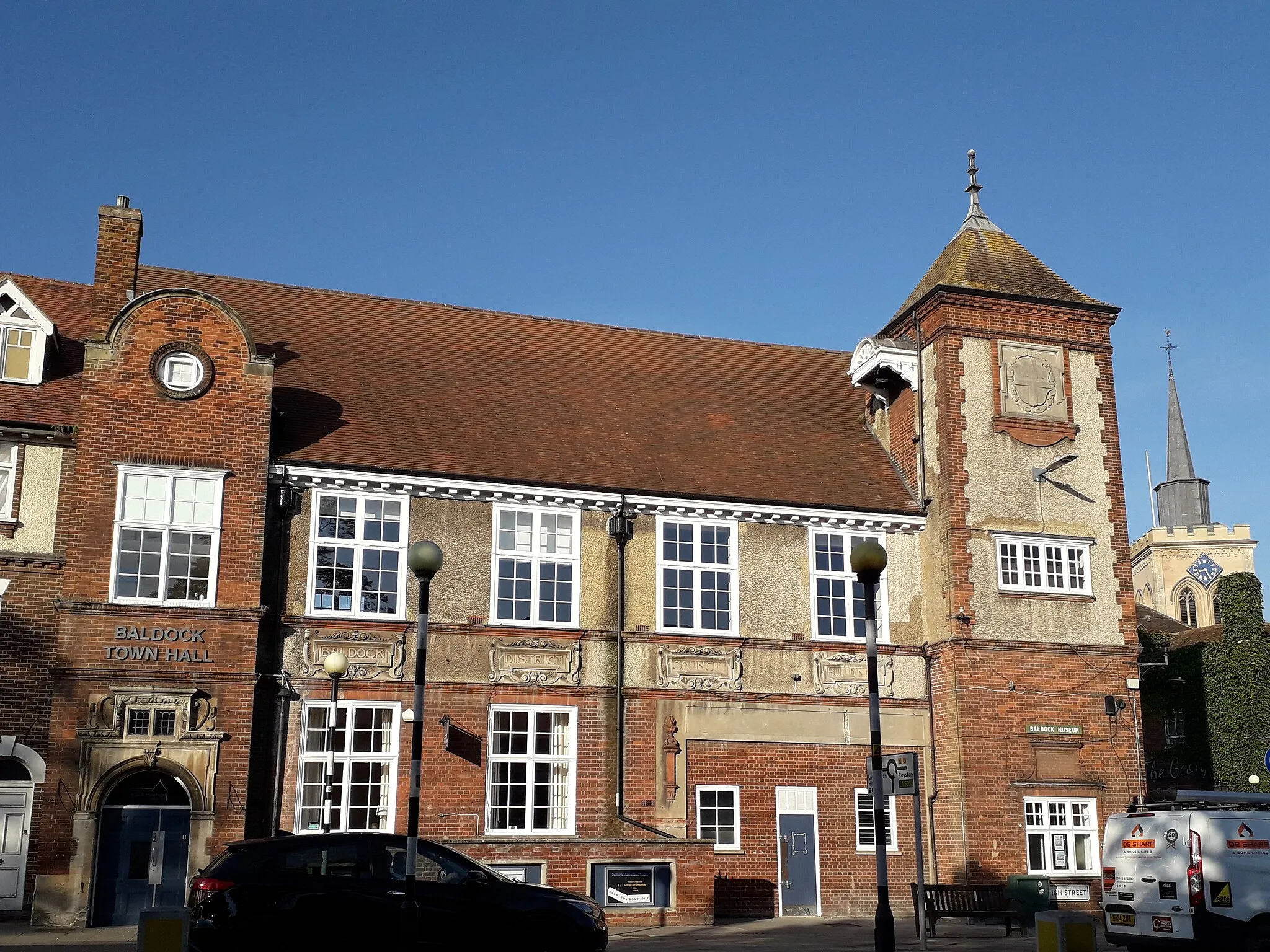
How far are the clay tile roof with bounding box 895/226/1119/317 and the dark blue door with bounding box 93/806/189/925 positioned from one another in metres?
17.1

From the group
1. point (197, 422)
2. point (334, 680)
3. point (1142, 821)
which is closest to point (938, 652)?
point (1142, 821)

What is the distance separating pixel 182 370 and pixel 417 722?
35.7 ft

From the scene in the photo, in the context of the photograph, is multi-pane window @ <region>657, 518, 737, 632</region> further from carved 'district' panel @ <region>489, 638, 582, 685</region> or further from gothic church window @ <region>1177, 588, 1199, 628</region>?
gothic church window @ <region>1177, 588, 1199, 628</region>

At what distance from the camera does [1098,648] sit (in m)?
24.5

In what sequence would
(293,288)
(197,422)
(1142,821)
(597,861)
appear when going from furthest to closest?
(293,288)
(197,422)
(597,861)
(1142,821)

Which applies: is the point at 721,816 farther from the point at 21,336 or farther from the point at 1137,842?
the point at 21,336

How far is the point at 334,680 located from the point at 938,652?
1121 cm

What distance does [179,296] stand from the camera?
21.7 metres

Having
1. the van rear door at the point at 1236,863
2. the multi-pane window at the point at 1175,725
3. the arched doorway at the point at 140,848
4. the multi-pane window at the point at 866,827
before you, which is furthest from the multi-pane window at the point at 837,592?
the multi-pane window at the point at 1175,725

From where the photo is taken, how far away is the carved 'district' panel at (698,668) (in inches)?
899

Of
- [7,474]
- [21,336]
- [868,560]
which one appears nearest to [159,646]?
[7,474]

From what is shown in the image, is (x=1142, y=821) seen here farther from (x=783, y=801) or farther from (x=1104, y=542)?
(x=1104, y=542)

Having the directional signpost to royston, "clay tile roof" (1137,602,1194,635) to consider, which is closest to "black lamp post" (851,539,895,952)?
the directional signpost to royston

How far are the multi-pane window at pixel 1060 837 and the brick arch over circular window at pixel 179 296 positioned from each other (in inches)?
636
